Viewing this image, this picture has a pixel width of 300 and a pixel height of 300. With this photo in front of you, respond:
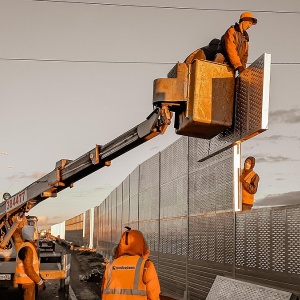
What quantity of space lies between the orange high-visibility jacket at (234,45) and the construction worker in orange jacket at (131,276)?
2259 millimetres

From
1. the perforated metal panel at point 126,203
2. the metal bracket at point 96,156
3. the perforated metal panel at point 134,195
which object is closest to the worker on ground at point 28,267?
the metal bracket at point 96,156

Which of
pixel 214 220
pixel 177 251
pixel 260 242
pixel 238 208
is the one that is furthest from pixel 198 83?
pixel 177 251

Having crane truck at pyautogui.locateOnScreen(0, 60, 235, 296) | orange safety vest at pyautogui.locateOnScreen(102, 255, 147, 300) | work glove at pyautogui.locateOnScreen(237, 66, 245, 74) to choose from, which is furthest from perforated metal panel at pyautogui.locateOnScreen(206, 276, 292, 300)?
work glove at pyautogui.locateOnScreen(237, 66, 245, 74)

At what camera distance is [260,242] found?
7.29 metres

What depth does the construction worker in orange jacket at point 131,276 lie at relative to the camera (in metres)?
5.01

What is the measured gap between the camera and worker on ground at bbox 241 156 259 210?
8625 mm

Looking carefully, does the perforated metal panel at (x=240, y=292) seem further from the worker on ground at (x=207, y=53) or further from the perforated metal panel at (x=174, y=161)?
the perforated metal panel at (x=174, y=161)

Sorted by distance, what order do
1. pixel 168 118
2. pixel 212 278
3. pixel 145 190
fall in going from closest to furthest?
pixel 168 118 → pixel 212 278 → pixel 145 190

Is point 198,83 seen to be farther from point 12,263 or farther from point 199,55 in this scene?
point 12,263

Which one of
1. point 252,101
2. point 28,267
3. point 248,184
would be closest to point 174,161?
point 248,184

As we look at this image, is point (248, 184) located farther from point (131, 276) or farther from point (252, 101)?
point (131, 276)

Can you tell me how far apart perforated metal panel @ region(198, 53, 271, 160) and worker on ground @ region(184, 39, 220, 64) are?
0.61 metres

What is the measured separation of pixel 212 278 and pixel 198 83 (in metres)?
4.55

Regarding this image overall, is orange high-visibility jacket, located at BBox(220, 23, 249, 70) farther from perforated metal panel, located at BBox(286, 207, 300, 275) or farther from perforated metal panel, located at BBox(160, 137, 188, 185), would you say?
perforated metal panel, located at BBox(160, 137, 188, 185)
